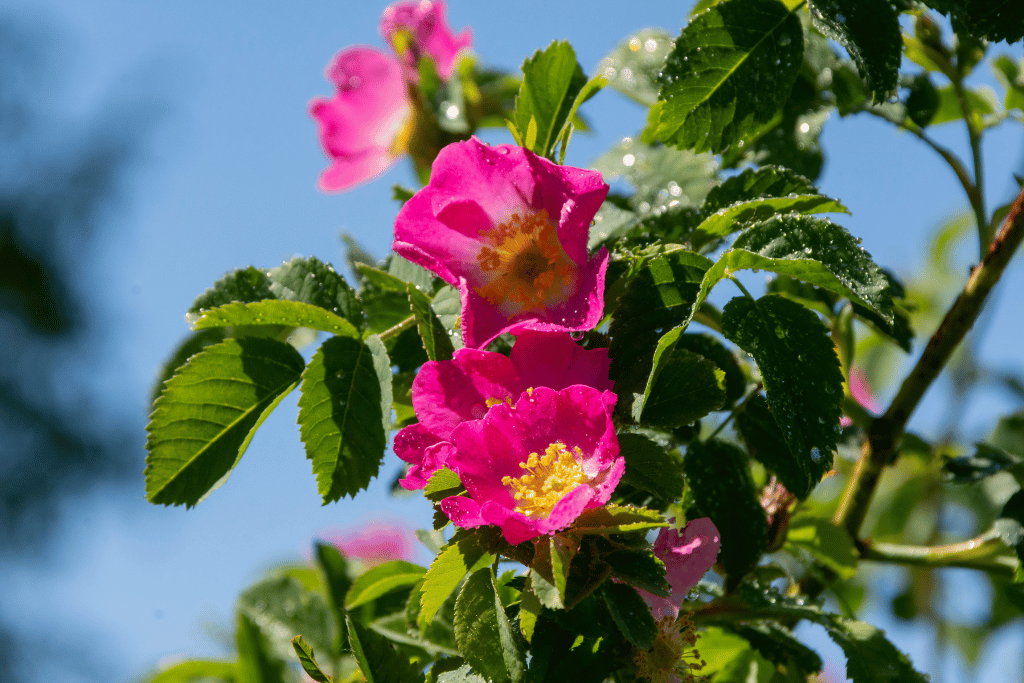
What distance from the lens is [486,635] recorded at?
20.7 inches

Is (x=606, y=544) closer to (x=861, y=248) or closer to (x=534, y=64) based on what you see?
(x=861, y=248)

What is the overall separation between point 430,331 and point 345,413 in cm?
11

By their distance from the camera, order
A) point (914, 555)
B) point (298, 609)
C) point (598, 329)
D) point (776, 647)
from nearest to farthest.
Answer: point (598, 329), point (776, 647), point (914, 555), point (298, 609)

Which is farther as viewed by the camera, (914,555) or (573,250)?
(914,555)

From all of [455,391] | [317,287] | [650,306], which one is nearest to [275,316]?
[317,287]

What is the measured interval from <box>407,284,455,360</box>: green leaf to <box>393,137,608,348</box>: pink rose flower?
1.1 inches

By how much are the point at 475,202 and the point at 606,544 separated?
0.87ft

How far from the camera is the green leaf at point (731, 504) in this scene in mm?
696

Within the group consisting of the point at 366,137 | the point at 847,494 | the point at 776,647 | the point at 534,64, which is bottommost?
the point at 776,647

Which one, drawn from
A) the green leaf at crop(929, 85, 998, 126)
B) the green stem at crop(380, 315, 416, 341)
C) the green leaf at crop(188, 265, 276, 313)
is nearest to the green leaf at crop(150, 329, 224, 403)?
the green leaf at crop(188, 265, 276, 313)

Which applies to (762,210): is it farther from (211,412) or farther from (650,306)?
(211,412)

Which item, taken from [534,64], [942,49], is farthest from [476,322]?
[942,49]

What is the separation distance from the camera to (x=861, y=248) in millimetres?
582

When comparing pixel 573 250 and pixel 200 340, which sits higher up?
pixel 200 340
